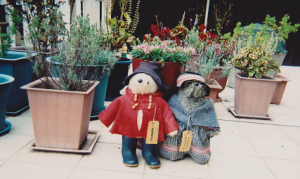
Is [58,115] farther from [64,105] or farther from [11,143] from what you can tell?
[11,143]

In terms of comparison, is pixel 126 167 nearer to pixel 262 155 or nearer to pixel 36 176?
pixel 36 176

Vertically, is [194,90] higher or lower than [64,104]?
higher

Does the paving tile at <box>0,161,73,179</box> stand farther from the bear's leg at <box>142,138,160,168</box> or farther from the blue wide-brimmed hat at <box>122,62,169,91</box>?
the blue wide-brimmed hat at <box>122,62,169,91</box>

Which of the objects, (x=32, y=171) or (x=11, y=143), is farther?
(x=11, y=143)

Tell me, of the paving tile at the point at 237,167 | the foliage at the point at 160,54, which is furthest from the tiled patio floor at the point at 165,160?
the foliage at the point at 160,54

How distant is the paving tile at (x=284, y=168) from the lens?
1987 mm

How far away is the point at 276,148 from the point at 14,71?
2956 millimetres

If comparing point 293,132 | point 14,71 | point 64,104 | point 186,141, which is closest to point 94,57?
point 64,104

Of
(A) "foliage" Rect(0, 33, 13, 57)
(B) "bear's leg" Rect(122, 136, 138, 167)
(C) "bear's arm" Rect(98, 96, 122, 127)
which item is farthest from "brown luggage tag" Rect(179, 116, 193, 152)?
(A) "foliage" Rect(0, 33, 13, 57)

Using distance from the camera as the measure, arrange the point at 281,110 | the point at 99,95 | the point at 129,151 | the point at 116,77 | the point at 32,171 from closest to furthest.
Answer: the point at 32,171
the point at 129,151
the point at 99,95
the point at 116,77
the point at 281,110

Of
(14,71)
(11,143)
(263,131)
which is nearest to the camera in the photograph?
(11,143)

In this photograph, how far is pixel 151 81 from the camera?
188 cm

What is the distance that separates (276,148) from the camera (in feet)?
7.97

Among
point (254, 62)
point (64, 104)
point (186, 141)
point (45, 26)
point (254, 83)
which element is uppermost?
point (45, 26)
